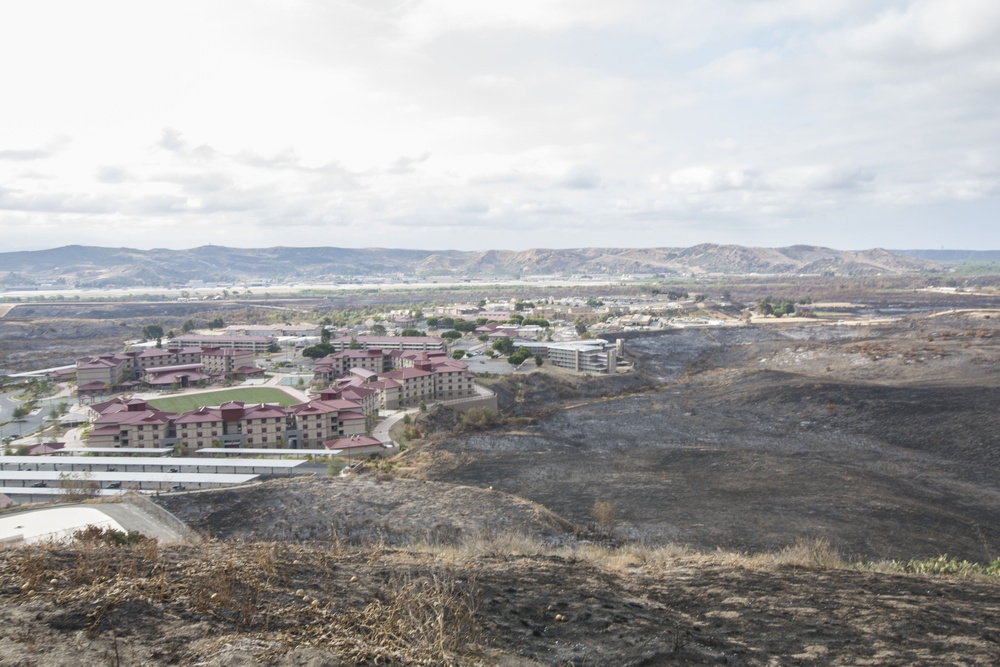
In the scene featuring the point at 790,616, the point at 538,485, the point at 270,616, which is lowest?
the point at 538,485

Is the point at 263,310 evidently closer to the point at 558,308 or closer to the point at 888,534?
the point at 558,308

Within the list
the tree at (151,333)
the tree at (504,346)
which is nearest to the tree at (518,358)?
the tree at (504,346)

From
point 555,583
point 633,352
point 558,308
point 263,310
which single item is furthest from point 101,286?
point 555,583

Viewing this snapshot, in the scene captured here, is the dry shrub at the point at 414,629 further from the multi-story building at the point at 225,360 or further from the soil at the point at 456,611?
the multi-story building at the point at 225,360

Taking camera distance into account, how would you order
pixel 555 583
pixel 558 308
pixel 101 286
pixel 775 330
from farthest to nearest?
1. pixel 101 286
2. pixel 558 308
3. pixel 775 330
4. pixel 555 583

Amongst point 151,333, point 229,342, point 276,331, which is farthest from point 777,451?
point 151,333

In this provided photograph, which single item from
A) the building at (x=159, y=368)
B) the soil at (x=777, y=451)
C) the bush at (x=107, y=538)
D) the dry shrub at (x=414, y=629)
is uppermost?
the dry shrub at (x=414, y=629)

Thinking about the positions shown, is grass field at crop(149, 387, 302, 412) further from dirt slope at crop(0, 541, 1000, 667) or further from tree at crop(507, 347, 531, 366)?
dirt slope at crop(0, 541, 1000, 667)

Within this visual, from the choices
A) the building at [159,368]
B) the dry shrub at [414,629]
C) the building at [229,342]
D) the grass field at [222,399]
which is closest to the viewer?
the dry shrub at [414,629]
